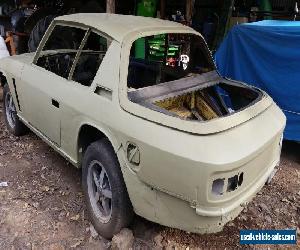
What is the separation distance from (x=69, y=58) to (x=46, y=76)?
0.60 m

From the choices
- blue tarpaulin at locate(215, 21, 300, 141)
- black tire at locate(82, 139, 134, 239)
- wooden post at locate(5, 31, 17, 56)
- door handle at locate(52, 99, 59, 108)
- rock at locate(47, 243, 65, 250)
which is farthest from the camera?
wooden post at locate(5, 31, 17, 56)

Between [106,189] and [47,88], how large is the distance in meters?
1.24

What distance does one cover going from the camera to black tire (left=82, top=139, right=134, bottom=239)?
2.71 m

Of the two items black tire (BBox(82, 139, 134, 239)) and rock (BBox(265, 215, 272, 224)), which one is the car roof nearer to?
black tire (BBox(82, 139, 134, 239))

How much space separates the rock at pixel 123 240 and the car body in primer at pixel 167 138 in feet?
1.14

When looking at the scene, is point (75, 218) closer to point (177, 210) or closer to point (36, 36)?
point (177, 210)

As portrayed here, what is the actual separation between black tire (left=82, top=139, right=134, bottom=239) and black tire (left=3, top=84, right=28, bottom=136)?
6.82 feet

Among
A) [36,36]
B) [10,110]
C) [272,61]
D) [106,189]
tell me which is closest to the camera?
[106,189]

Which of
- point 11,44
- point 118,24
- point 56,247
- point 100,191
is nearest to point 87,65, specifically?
point 118,24

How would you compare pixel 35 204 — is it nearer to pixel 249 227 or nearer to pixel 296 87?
→ pixel 249 227

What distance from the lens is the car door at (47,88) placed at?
11.1 feet

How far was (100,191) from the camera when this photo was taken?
3.04 metres

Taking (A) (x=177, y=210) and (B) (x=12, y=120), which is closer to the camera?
(A) (x=177, y=210)

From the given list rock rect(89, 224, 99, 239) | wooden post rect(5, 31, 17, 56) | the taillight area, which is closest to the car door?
rock rect(89, 224, 99, 239)
